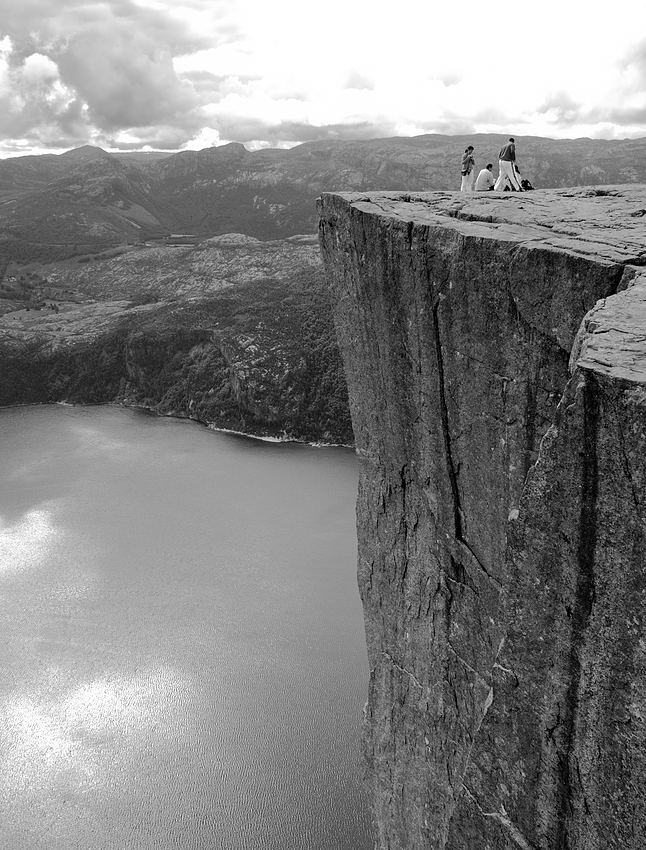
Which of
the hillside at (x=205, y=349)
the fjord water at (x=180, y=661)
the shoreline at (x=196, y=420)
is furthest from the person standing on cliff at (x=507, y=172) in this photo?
the hillside at (x=205, y=349)

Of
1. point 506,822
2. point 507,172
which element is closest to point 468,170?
point 507,172

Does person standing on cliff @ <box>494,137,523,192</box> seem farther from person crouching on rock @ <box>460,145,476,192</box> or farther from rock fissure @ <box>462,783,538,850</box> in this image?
rock fissure @ <box>462,783,538,850</box>

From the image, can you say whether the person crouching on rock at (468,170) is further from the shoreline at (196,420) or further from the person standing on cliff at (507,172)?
the shoreline at (196,420)

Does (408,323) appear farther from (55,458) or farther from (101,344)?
(101,344)

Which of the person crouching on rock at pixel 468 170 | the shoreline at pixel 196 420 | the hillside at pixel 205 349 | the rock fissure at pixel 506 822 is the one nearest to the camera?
the rock fissure at pixel 506 822

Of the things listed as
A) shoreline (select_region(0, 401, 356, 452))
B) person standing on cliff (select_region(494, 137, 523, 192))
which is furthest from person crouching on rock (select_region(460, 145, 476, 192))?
shoreline (select_region(0, 401, 356, 452))

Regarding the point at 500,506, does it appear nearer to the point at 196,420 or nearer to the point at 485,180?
the point at 485,180
